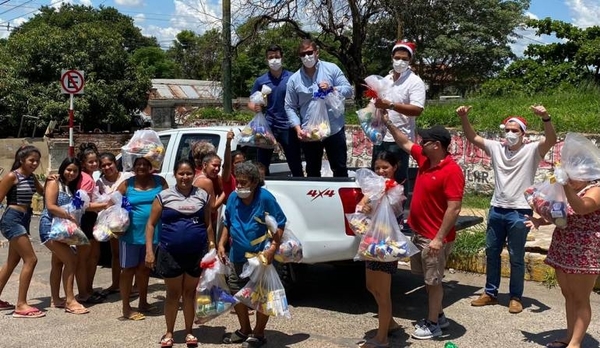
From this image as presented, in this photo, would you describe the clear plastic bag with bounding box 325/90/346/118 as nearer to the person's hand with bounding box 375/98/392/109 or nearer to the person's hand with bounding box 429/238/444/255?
the person's hand with bounding box 375/98/392/109

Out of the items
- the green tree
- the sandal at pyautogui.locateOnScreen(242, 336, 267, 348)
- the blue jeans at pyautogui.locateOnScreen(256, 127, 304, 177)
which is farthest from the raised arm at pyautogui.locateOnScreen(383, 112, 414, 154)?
the green tree

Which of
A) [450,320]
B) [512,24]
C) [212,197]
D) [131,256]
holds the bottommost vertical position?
[450,320]

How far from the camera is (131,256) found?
590cm

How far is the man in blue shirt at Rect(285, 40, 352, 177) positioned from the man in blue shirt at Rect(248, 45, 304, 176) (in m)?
0.17

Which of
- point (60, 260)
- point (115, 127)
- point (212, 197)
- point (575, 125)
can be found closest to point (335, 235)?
point (212, 197)

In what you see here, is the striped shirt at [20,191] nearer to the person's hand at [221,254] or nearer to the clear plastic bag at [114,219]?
the clear plastic bag at [114,219]

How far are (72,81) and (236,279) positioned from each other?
902 cm

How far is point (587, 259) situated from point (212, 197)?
3212 mm

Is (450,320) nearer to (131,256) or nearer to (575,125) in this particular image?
(131,256)

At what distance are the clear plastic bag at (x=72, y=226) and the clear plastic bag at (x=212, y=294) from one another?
69.4 inches

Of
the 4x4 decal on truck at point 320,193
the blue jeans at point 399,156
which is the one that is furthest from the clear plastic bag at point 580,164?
the 4x4 decal on truck at point 320,193

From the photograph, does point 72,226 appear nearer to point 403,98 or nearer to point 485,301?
point 403,98

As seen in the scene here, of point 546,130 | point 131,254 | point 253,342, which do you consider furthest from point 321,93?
point 253,342

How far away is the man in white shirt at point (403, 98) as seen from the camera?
571cm
